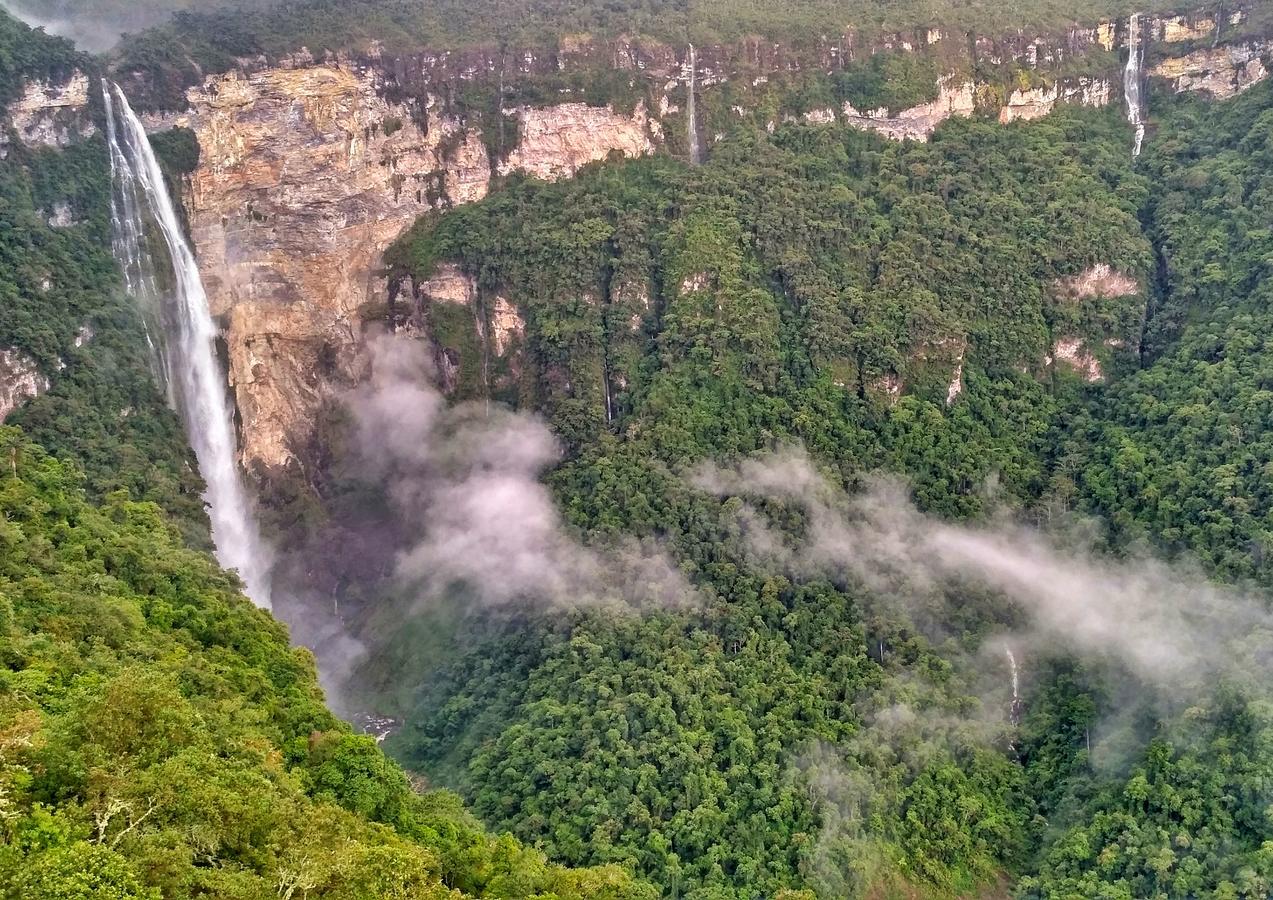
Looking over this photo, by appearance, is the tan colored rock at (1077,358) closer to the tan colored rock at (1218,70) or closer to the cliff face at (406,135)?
the cliff face at (406,135)

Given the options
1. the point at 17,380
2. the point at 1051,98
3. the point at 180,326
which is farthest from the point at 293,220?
the point at 1051,98

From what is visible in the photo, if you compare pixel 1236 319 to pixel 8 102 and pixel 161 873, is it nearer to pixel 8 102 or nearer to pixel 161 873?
pixel 161 873

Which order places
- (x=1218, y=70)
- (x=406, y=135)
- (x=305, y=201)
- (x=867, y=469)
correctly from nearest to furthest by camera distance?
(x=867, y=469)
(x=305, y=201)
(x=406, y=135)
(x=1218, y=70)

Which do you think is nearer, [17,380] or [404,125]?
[17,380]

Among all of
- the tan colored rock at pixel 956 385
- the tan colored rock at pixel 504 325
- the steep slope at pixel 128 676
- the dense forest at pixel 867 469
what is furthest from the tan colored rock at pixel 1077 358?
the steep slope at pixel 128 676

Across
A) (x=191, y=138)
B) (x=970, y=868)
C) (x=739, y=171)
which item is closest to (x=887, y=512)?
(x=970, y=868)

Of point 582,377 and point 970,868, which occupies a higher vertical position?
point 582,377

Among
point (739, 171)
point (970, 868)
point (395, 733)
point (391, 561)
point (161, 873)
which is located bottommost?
point (970, 868)

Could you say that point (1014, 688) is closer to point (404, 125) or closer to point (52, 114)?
point (404, 125)
